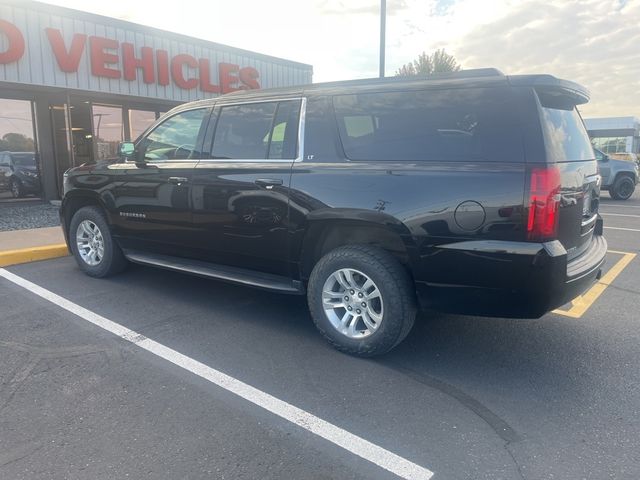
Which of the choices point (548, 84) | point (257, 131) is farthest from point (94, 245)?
point (548, 84)

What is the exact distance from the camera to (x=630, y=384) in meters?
3.21

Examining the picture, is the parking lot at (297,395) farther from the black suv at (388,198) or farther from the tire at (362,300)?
the black suv at (388,198)

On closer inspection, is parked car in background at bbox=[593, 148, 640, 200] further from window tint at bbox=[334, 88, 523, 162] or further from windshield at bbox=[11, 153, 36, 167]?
windshield at bbox=[11, 153, 36, 167]

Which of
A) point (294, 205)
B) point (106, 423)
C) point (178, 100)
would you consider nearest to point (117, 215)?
point (294, 205)

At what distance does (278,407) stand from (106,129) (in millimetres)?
11586

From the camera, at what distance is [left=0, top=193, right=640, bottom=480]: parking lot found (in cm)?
243

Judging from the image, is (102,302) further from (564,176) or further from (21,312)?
(564,176)

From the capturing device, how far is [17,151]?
11.5 meters

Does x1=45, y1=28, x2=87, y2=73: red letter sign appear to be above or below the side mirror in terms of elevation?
above

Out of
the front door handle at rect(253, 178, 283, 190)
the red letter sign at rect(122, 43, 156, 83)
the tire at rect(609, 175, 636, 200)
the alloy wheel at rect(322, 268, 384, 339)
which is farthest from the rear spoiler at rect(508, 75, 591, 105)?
the tire at rect(609, 175, 636, 200)

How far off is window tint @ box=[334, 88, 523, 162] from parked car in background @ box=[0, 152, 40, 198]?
10.4 meters

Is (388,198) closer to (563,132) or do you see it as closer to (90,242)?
(563,132)

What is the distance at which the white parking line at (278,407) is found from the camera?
7.92ft

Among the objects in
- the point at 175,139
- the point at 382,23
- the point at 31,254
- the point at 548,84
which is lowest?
the point at 31,254
